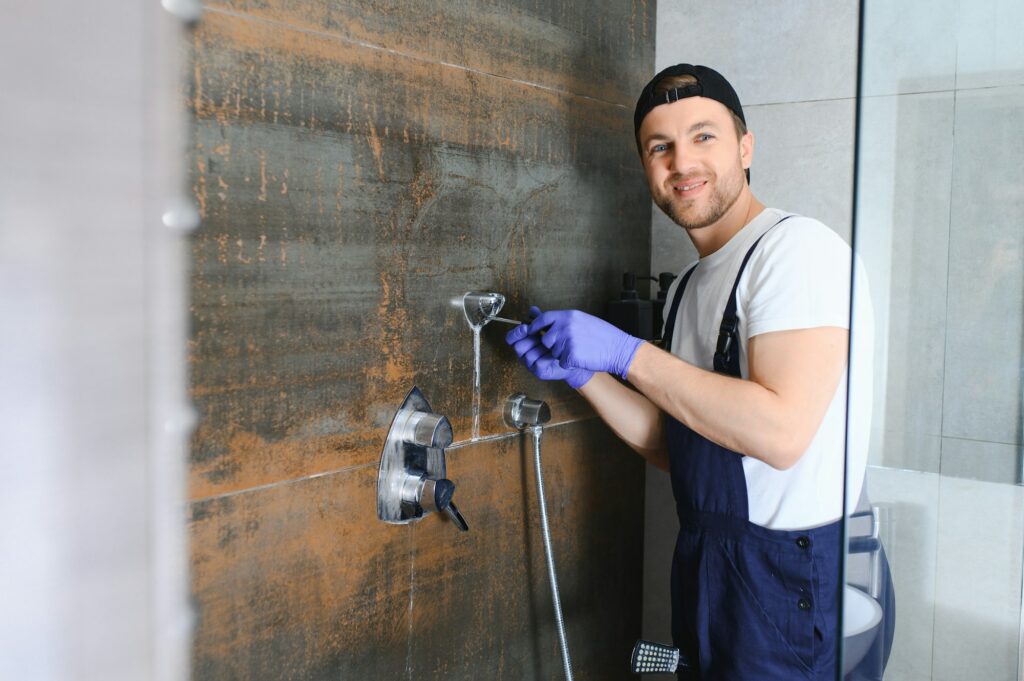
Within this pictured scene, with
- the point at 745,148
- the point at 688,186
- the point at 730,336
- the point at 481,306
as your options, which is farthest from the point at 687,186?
the point at 481,306

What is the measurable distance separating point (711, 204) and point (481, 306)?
16.0 inches

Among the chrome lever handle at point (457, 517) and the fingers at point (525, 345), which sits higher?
the fingers at point (525, 345)

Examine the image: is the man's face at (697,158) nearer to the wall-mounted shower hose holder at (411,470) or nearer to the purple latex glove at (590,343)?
the purple latex glove at (590,343)

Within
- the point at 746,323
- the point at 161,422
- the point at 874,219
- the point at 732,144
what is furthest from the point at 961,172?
the point at 161,422

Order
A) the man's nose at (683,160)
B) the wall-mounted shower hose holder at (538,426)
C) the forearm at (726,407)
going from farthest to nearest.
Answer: the wall-mounted shower hose holder at (538,426)
the man's nose at (683,160)
the forearm at (726,407)

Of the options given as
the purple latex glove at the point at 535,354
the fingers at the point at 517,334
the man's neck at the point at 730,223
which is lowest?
the purple latex glove at the point at 535,354

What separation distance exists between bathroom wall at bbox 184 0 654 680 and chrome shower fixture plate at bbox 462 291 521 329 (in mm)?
25

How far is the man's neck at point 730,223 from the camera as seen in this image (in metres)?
1.37

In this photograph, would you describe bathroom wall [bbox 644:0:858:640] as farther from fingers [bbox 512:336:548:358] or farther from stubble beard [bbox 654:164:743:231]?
fingers [bbox 512:336:548:358]

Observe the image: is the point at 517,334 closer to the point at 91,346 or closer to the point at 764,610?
the point at 764,610

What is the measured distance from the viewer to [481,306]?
1352mm

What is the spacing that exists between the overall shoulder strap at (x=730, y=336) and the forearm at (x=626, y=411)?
0.77ft

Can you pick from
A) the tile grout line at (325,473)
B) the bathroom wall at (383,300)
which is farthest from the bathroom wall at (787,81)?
the tile grout line at (325,473)

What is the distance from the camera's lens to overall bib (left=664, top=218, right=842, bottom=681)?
3.84 ft
